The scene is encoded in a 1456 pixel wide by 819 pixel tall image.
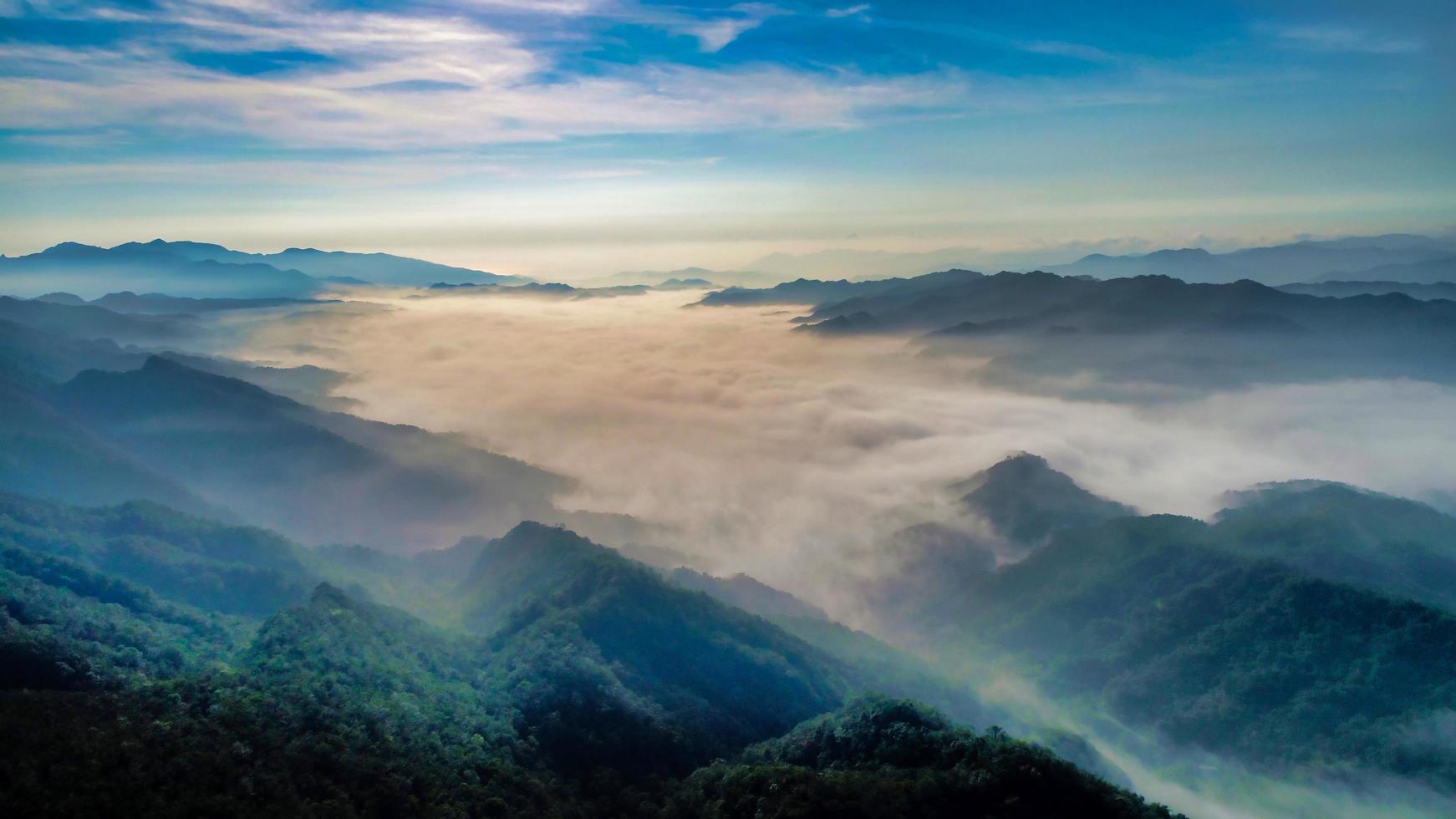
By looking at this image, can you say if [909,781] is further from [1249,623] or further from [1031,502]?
[1031,502]

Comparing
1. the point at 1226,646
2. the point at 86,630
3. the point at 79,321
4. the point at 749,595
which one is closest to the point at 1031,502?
the point at 1226,646

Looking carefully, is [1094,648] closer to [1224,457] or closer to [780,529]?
[780,529]

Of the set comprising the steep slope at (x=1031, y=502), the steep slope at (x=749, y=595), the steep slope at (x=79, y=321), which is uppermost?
the steep slope at (x=79, y=321)

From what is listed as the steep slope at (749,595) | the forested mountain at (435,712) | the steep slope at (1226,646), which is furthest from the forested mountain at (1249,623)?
the forested mountain at (435,712)

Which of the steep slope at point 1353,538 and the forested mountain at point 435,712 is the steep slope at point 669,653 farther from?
the steep slope at point 1353,538

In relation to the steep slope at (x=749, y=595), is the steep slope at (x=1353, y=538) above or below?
above

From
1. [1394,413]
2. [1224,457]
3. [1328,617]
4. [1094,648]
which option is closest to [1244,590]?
[1328,617]

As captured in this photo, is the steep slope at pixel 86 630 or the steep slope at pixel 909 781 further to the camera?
the steep slope at pixel 86 630

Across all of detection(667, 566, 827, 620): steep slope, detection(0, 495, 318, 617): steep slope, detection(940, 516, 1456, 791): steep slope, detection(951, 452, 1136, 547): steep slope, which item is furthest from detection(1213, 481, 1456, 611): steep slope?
detection(0, 495, 318, 617): steep slope

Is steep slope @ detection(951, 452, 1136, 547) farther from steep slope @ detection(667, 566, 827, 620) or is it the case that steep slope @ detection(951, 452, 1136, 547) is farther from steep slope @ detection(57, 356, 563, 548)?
steep slope @ detection(57, 356, 563, 548)
